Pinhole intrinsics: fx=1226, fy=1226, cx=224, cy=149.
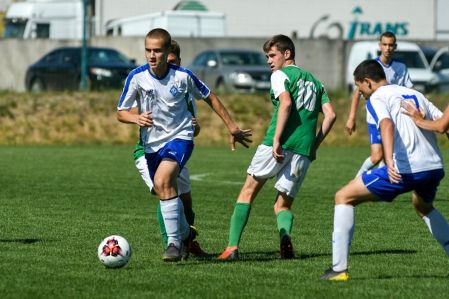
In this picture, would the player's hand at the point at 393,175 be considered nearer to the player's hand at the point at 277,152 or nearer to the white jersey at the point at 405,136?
the white jersey at the point at 405,136

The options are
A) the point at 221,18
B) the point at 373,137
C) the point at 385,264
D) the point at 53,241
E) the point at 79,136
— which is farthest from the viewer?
the point at 221,18

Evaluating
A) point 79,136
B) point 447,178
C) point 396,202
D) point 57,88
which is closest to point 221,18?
point 57,88

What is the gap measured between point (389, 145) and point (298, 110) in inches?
77.7

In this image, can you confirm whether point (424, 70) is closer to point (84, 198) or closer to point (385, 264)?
point (84, 198)

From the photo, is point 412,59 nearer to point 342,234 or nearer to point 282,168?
point 282,168

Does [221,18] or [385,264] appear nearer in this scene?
[385,264]

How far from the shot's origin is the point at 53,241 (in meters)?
11.4

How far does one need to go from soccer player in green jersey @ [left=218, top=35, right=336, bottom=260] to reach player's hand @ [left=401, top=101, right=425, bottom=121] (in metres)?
1.64

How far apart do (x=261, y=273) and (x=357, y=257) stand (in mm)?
1439

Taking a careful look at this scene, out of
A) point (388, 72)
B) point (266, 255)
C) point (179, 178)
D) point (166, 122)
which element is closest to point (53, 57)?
point (388, 72)

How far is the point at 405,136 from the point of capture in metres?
8.69

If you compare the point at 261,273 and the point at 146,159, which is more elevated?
the point at 146,159

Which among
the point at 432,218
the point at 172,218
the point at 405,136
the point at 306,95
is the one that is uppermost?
the point at 306,95

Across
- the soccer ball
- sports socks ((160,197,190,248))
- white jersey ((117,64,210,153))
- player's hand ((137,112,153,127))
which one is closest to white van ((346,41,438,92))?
white jersey ((117,64,210,153))
